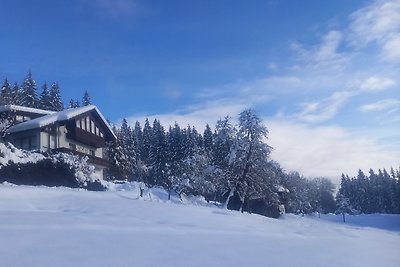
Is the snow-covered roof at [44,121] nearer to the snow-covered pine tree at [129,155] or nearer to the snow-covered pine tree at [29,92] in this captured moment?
the snow-covered pine tree at [129,155]

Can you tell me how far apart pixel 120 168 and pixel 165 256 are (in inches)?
1992

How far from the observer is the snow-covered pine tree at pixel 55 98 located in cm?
7519

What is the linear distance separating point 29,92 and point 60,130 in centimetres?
3758

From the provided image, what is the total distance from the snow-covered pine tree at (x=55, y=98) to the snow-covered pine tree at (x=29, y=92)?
9.39 feet

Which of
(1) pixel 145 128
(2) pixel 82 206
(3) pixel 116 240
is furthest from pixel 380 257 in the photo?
(1) pixel 145 128

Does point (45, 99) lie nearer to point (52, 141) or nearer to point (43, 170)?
point (52, 141)

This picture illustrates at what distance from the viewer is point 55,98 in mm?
77188

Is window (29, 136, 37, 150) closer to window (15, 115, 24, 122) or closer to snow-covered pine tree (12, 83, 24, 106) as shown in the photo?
window (15, 115, 24, 122)

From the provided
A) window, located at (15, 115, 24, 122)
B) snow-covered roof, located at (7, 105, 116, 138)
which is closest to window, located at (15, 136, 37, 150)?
snow-covered roof, located at (7, 105, 116, 138)

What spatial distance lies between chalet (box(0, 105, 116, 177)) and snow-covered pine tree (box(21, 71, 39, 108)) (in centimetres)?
3032

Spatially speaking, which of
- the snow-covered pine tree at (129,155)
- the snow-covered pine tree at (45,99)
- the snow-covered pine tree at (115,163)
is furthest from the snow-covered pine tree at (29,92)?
→ the snow-covered pine tree at (115,163)

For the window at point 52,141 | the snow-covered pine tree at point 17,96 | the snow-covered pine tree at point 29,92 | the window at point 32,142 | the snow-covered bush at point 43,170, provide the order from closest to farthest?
the snow-covered bush at point 43,170 → the window at point 32,142 → the window at point 52,141 → the snow-covered pine tree at point 17,96 → the snow-covered pine tree at point 29,92

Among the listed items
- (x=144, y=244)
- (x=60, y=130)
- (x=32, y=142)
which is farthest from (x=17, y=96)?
(x=144, y=244)

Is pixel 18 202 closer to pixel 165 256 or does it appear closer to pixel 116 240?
pixel 116 240
